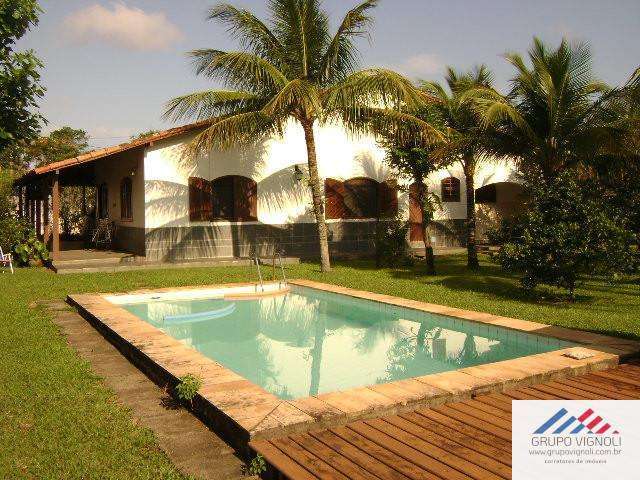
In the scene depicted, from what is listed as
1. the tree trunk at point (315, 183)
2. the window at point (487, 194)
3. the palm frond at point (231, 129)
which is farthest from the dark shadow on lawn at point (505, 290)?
the window at point (487, 194)

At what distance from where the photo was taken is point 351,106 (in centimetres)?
1336

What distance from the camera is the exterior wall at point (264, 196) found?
16438 mm

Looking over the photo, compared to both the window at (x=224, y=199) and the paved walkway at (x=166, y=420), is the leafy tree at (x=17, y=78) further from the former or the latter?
the paved walkway at (x=166, y=420)

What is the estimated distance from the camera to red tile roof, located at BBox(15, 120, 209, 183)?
14859 millimetres

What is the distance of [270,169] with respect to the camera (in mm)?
17766

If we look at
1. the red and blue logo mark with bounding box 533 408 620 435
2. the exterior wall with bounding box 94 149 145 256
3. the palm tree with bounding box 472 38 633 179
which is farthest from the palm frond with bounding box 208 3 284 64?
the red and blue logo mark with bounding box 533 408 620 435

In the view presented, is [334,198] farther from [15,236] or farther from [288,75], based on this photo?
[15,236]

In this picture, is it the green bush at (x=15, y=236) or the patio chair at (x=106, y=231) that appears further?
the patio chair at (x=106, y=231)

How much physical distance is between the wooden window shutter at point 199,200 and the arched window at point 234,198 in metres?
0.18

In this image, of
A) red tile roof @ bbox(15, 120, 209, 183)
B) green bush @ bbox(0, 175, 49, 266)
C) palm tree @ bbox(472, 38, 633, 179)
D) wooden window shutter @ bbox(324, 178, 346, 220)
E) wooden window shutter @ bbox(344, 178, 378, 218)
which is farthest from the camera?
wooden window shutter @ bbox(344, 178, 378, 218)

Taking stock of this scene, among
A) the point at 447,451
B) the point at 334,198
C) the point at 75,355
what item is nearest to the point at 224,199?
the point at 334,198

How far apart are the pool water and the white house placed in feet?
19.5

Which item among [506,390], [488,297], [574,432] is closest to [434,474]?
[574,432]

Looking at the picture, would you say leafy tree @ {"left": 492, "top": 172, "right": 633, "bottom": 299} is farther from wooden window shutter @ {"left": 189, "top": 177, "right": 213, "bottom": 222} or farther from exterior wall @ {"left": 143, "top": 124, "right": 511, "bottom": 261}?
wooden window shutter @ {"left": 189, "top": 177, "right": 213, "bottom": 222}
